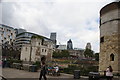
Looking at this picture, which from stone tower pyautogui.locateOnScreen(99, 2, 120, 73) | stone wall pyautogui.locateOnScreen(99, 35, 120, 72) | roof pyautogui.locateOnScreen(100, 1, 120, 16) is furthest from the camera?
roof pyautogui.locateOnScreen(100, 1, 120, 16)

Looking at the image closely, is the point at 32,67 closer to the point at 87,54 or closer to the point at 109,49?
the point at 109,49

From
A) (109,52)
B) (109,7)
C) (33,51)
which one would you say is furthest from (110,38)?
(33,51)

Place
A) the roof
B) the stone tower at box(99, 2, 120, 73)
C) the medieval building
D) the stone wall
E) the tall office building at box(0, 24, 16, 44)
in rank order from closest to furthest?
the stone wall, the stone tower at box(99, 2, 120, 73), the roof, the medieval building, the tall office building at box(0, 24, 16, 44)

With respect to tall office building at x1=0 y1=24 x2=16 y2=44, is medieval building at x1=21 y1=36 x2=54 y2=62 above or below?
below

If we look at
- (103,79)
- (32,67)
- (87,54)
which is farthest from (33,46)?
(87,54)

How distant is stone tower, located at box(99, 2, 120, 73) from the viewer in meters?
17.1

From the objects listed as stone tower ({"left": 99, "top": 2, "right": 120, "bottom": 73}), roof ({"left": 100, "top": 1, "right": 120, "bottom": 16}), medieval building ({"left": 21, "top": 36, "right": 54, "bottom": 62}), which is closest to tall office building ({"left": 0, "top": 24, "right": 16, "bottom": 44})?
medieval building ({"left": 21, "top": 36, "right": 54, "bottom": 62})

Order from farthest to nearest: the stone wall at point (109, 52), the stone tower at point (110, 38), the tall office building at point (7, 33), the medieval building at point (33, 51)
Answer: the tall office building at point (7, 33) → the medieval building at point (33, 51) → the stone tower at point (110, 38) → the stone wall at point (109, 52)

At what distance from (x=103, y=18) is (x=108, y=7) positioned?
161cm

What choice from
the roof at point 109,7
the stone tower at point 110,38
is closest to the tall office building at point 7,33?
the roof at point 109,7

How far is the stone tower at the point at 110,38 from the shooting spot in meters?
17.1

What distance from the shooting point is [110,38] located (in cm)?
1778

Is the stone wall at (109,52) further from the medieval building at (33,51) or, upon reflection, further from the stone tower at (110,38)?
the medieval building at (33,51)

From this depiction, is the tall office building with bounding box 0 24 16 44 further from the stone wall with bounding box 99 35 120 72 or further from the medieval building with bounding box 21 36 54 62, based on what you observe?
the stone wall with bounding box 99 35 120 72
